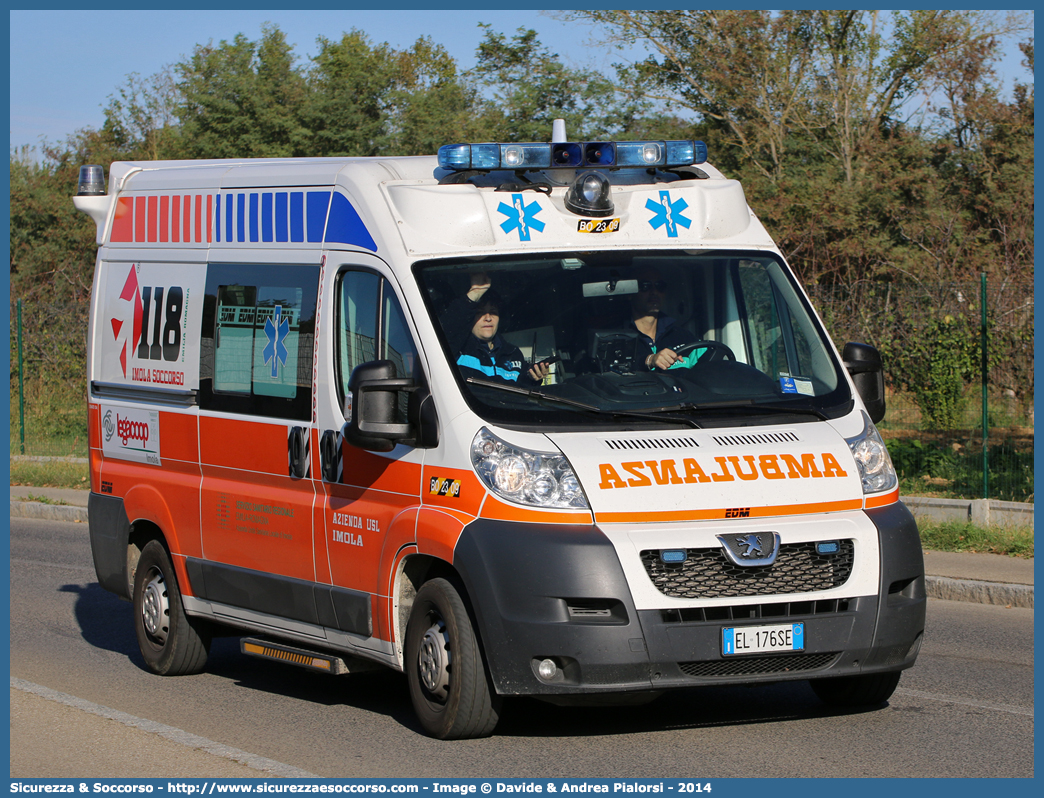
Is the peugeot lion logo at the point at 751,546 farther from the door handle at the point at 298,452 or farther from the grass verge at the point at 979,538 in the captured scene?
the grass verge at the point at 979,538

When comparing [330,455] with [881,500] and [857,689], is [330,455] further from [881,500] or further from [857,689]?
[857,689]

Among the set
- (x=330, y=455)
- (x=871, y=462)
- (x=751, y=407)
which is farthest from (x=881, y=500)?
(x=330, y=455)

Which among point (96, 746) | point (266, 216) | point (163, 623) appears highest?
point (266, 216)

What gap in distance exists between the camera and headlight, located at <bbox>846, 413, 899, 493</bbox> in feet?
20.3

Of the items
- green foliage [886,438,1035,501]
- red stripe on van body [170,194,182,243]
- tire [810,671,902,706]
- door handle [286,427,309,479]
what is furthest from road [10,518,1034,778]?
green foliage [886,438,1035,501]

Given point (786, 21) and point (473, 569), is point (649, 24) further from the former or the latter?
point (473, 569)

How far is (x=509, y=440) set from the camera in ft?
19.4

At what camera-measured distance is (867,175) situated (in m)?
28.0

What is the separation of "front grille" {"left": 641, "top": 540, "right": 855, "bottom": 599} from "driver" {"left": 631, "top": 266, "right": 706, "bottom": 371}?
1141 millimetres

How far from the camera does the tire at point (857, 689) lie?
6.61 meters

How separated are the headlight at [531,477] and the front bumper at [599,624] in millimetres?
124

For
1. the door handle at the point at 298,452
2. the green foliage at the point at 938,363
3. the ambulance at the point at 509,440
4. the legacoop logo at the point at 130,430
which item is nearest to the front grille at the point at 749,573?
the ambulance at the point at 509,440

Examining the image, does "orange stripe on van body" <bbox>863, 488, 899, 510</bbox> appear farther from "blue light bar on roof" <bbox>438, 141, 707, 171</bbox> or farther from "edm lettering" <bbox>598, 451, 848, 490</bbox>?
"blue light bar on roof" <bbox>438, 141, 707, 171</bbox>

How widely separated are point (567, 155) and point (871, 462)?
2127mm
